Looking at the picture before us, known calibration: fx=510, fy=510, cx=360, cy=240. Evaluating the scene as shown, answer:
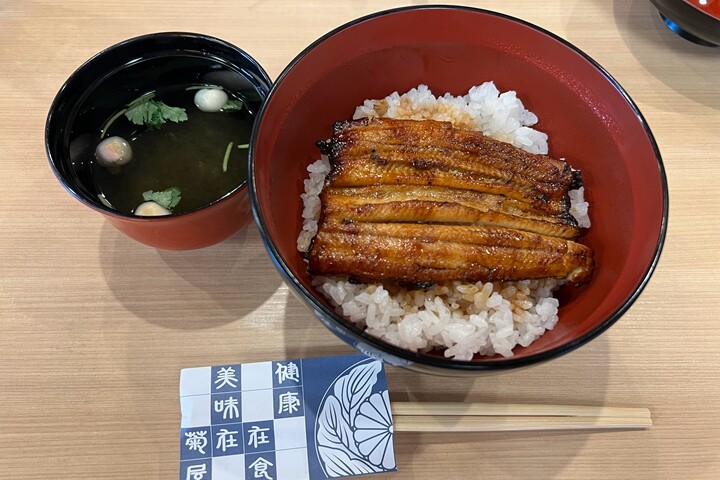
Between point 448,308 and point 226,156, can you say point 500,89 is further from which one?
point 226,156

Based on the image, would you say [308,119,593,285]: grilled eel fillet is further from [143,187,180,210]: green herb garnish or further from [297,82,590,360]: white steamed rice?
[143,187,180,210]: green herb garnish

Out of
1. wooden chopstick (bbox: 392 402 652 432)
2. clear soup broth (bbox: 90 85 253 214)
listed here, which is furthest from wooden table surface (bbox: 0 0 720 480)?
clear soup broth (bbox: 90 85 253 214)

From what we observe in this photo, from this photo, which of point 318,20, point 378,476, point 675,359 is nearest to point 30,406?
point 378,476

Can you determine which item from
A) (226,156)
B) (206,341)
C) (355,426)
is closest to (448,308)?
(355,426)

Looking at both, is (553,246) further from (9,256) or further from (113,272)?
(9,256)

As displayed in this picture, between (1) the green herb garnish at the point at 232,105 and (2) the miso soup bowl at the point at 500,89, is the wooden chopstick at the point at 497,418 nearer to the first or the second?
Result: (2) the miso soup bowl at the point at 500,89

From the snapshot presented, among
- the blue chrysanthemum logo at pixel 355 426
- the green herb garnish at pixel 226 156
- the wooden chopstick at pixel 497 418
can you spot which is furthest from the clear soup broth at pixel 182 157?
the wooden chopstick at pixel 497 418
